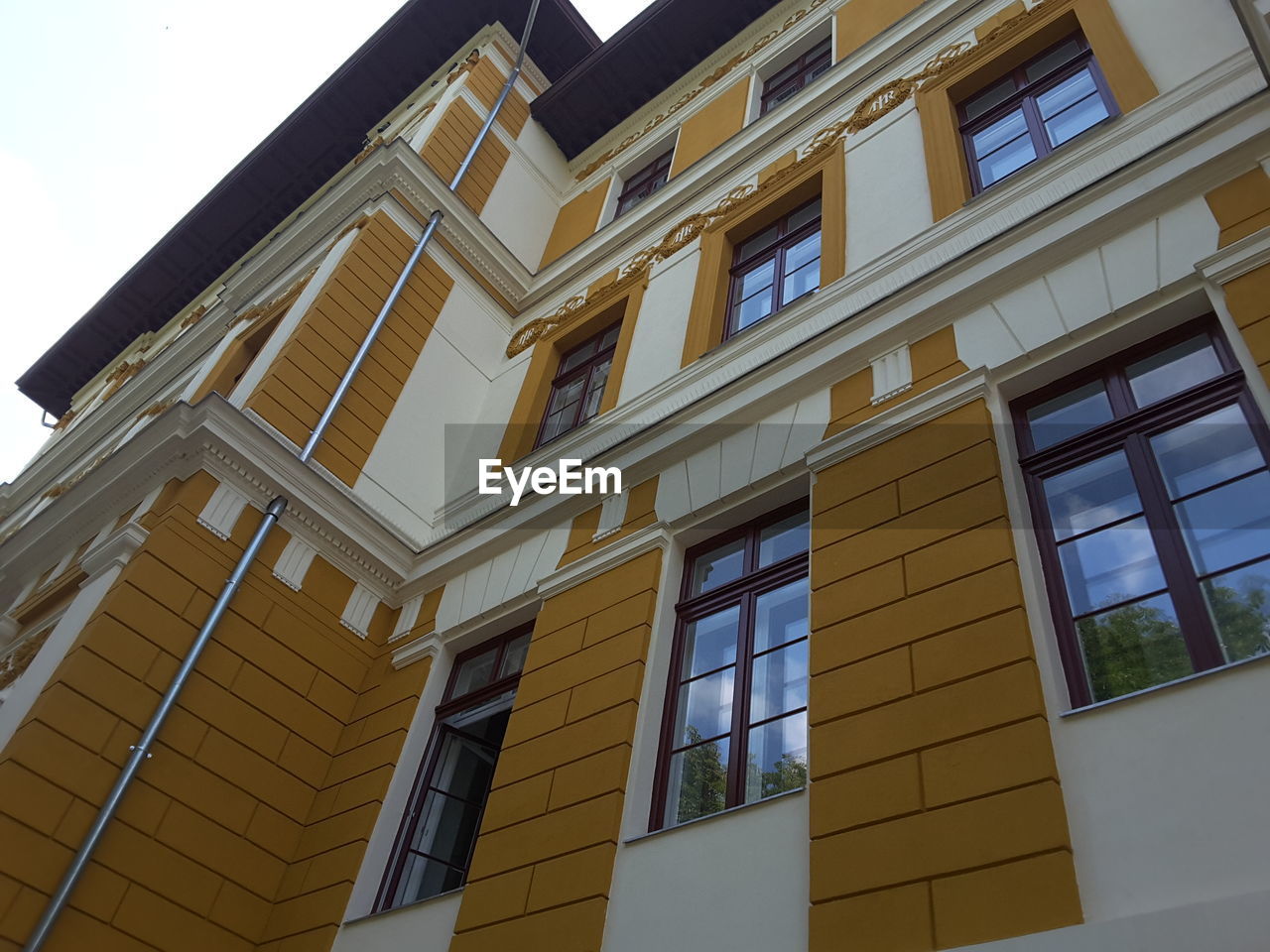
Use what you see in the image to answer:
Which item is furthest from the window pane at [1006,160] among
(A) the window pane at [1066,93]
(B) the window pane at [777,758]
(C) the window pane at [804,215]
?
(B) the window pane at [777,758]

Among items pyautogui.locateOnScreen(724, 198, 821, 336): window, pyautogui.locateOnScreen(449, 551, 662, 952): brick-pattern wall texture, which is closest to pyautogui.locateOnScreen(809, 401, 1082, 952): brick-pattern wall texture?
pyautogui.locateOnScreen(449, 551, 662, 952): brick-pattern wall texture

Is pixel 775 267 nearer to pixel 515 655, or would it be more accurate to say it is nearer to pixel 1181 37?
pixel 1181 37

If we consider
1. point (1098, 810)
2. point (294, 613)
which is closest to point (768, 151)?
point (294, 613)

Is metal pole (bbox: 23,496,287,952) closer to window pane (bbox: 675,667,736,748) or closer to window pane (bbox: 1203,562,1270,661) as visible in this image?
window pane (bbox: 675,667,736,748)

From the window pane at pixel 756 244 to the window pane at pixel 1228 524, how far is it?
6.12m

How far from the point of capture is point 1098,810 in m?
4.23

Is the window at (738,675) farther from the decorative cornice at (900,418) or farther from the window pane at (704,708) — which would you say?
the decorative cornice at (900,418)

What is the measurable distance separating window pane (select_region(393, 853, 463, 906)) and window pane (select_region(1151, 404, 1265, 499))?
208 inches

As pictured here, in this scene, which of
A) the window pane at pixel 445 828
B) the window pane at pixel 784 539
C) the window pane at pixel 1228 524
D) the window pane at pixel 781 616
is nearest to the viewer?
the window pane at pixel 1228 524

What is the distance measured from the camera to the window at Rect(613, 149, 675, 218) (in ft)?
46.8

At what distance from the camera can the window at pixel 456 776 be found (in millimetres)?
7434

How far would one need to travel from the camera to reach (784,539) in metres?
7.02

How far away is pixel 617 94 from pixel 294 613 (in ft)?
33.9

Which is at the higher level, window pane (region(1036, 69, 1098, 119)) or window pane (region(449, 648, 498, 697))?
window pane (region(1036, 69, 1098, 119))
